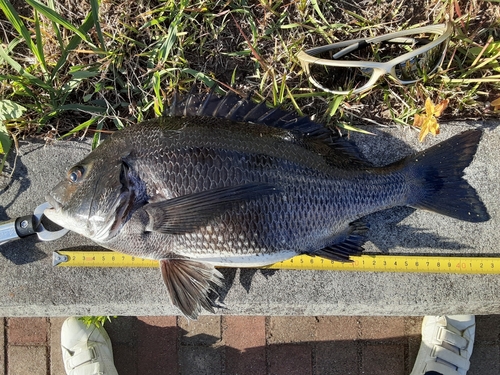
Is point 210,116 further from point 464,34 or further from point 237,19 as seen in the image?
point 464,34

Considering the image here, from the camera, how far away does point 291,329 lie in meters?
2.87

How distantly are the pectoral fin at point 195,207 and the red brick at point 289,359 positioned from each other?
1424 mm

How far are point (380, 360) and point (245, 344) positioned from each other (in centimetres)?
102

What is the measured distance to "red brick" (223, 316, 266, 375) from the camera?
2865mm

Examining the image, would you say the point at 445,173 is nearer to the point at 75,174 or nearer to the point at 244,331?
the point at 244,331

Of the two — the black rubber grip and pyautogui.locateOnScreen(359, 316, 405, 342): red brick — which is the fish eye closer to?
the black rubber grip

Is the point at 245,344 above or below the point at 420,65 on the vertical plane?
below

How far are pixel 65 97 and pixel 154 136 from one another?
36.6 inches

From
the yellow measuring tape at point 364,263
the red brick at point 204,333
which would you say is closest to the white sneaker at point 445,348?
the yellow measuring tape at point 364,263

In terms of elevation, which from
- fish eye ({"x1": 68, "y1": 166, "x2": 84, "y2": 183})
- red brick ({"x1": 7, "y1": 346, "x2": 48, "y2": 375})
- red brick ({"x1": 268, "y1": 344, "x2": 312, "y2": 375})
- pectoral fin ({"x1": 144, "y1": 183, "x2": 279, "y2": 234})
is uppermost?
fish eye ({"x1": 68, "y1": 166, "x2": 84, "y2": 183})

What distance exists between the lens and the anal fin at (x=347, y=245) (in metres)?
2.21

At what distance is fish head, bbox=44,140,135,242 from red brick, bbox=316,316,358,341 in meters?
1.76

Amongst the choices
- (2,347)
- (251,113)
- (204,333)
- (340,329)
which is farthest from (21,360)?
(251,113)

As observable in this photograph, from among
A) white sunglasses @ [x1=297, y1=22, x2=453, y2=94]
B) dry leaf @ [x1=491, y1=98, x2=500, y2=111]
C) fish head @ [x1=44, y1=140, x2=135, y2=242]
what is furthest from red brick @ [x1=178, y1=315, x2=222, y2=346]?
dry leaf @ [x1=491, y1=98, x2=500, y2=111]
